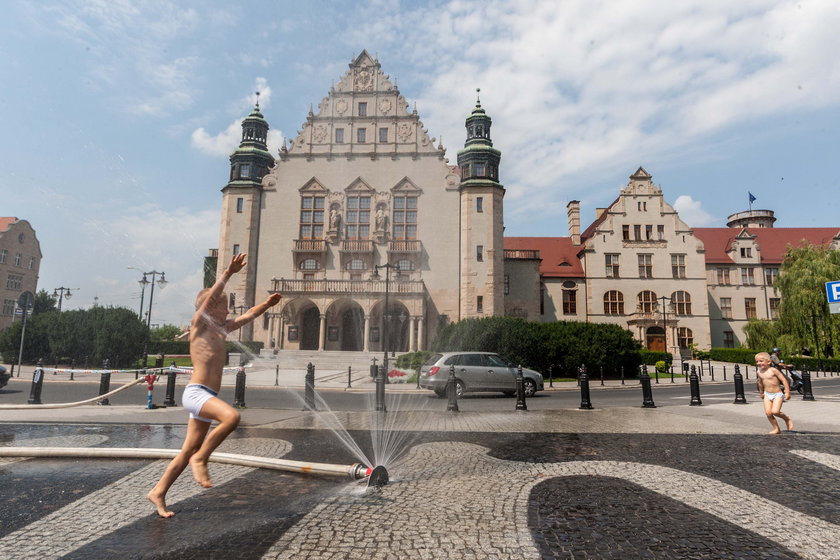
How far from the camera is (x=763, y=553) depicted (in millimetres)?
3361

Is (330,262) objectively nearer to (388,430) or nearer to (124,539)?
(388,430)

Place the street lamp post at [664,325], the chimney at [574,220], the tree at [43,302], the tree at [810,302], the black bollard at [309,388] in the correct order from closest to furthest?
the black bollard at [309,388] < the tree at [810,302] < the street lamp post at [664,325] < the chimney at [574,220] < the tree at [43,302]

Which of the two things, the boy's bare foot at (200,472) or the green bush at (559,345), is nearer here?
the boy's bare foot at (200,472)

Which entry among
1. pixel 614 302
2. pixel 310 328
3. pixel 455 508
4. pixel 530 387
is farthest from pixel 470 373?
pixel 614 302

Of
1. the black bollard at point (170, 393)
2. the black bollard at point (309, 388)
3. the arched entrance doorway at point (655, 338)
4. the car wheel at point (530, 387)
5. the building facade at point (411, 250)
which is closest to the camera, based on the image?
the black bollard at point (309, 388)

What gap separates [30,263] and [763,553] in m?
75.2

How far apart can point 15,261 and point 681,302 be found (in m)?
74.6

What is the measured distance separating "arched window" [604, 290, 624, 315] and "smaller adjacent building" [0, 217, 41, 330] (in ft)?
208

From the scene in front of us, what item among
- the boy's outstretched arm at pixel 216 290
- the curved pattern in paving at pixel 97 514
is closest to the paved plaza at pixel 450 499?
the curved pattern in paving at pixel 97 514

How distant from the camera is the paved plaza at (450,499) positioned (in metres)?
3.40

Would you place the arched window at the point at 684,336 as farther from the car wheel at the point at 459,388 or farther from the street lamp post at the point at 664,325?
the car wheel at the point at 459,388

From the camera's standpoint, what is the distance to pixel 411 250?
4069 centimetres

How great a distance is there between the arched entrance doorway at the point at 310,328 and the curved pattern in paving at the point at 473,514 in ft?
117

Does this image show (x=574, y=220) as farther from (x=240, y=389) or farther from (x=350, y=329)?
(x=240, y=389)
